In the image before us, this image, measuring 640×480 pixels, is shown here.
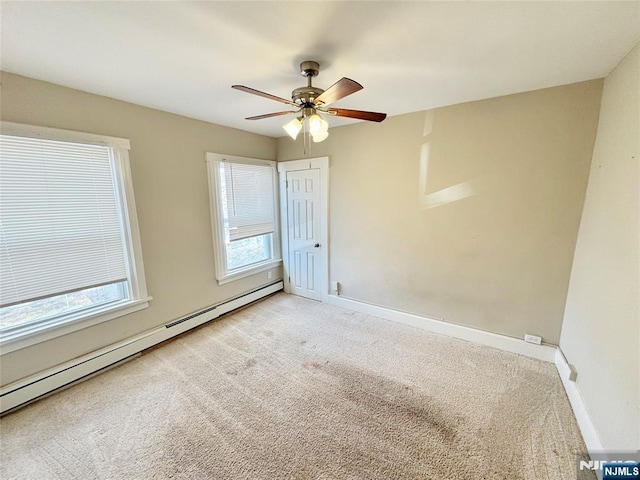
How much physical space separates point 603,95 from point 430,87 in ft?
4.18

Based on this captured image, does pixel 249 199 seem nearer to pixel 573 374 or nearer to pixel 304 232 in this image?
pixel 304 232

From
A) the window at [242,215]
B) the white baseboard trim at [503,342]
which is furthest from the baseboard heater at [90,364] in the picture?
the white baseboard trim at [503,342]

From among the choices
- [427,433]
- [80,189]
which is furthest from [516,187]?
[80,189]

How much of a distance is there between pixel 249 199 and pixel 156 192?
3.96ft

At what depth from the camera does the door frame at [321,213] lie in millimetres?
3520

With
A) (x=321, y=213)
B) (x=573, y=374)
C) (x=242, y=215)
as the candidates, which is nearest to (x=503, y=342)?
(x=573, y=374)

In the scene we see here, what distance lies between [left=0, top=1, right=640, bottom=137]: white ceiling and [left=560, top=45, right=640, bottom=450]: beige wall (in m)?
0.44

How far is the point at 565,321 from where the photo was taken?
7.40 ft

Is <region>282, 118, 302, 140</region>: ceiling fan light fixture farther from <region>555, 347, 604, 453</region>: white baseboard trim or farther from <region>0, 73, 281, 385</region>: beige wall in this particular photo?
<region>555, 347, 604, 453</region>: white baseboard trim

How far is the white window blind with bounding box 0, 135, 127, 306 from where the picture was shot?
183 centimetres

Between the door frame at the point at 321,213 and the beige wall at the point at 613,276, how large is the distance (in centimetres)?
258

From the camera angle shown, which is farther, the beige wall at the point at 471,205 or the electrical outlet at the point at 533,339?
the electrical outlet at the point at 533,339

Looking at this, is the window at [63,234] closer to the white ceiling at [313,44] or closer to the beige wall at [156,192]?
the beige wall at [156,192]

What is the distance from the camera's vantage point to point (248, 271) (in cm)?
371
